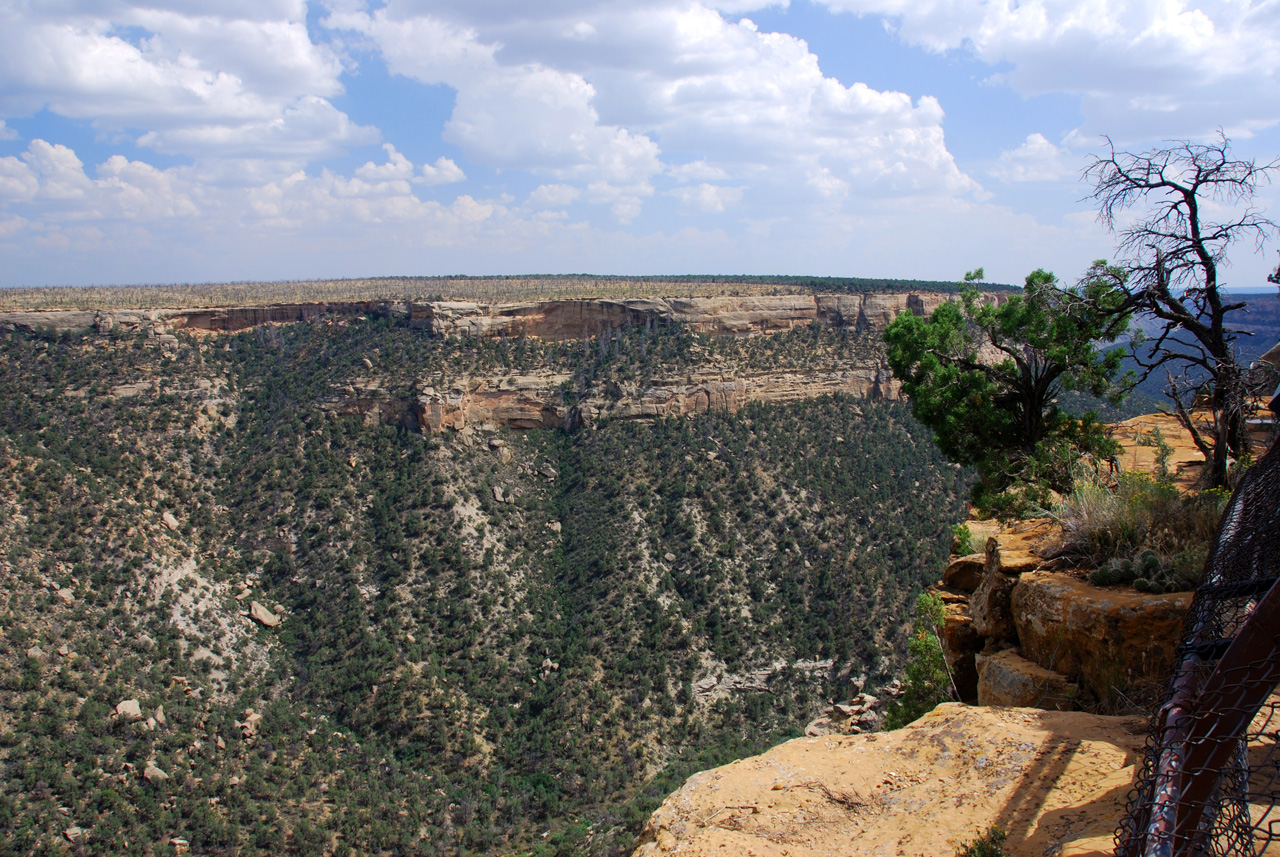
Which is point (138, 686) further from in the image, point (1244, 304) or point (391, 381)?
point (1244, 304)

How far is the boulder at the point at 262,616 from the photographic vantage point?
32781mm

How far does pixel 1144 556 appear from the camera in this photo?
7.09 metres

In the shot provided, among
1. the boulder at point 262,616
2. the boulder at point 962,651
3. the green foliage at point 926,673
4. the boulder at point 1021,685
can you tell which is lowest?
the boulder at point 262,616

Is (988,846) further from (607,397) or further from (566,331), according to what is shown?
(566,331)

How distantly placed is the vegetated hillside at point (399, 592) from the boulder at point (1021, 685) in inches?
720

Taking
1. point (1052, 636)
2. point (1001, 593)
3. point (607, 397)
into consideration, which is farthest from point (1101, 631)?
point (607, 397)

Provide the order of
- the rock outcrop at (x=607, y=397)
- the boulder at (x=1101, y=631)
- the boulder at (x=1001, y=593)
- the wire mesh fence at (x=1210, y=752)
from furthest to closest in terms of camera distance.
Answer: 1. the rock outcrop at (x=607, y=397)
2. the boulder at (x=1001, y=593)
3. the boulder at (x=1101, y=631)
4. the wire mesh fence at (x=1210, y=752)

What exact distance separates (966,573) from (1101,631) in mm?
4003

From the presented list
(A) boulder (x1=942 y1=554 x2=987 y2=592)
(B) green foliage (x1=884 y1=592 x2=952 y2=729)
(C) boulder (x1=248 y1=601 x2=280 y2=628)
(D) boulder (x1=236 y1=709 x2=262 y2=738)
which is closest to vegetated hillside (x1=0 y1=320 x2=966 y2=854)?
(D) boulder (x1=236 y1=709 x2=262 y2=738)

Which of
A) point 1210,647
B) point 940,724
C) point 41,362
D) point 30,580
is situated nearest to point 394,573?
point 30,580

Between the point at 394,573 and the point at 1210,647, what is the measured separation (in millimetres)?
36105

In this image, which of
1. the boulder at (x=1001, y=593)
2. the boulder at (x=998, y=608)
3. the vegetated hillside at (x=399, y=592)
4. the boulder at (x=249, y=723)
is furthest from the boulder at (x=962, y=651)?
the boulder at (x=249, y=723)

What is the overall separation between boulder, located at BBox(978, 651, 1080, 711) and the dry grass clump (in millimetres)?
1135

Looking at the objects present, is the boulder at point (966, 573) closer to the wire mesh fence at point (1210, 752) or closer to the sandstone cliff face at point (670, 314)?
the wire mesh fence at point (1210, 752)
